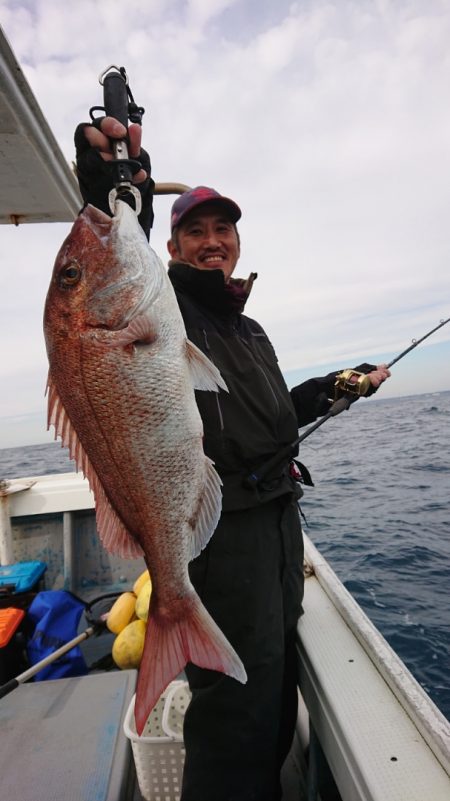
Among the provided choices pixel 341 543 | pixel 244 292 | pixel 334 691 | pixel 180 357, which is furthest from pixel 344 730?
pixel 341 543

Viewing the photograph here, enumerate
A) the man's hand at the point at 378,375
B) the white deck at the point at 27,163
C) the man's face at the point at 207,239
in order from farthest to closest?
the man's hand at the point at 378,375
the man's face at the point at 207,239
the white deck at the point at 27,163

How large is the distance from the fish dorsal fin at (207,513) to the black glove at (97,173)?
1.18 meters

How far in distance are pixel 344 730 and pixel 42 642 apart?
243 centimetres

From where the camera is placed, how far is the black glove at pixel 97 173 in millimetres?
1590

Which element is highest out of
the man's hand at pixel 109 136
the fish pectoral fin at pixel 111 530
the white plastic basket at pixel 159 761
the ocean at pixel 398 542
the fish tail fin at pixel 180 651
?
the man's hand at pixel 109 136

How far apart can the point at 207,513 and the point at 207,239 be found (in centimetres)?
140

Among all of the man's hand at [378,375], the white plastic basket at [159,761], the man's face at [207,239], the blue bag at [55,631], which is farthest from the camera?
the blue bag at [55,631]

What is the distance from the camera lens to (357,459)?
1775 centimetres

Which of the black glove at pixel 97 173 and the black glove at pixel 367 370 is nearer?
the black glove at pixel 97 173

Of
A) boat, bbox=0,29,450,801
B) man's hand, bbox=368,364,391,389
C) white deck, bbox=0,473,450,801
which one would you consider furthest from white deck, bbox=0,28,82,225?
white deck, bbox=0,473,450,801

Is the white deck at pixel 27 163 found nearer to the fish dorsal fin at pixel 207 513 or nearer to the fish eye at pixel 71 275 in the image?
the fish eye at pixel 71 275

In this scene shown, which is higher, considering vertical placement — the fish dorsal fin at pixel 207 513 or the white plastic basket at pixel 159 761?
the fish dorsal fin at pixel 207 513

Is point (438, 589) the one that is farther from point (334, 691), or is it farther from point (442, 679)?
point (334, 691)

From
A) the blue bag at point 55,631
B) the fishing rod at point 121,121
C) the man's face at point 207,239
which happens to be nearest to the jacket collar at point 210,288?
the man's face at point 207,239
